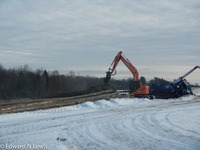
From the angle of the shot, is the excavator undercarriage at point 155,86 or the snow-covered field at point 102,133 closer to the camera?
the snow-covered field at point 102,133

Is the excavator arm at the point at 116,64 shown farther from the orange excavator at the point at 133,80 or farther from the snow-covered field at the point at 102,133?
the snow-covered field at the point at 102,133

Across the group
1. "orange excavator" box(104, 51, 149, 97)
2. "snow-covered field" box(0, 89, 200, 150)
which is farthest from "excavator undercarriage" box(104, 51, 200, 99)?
"snow-covered field" box(0, 89, 200, 150)

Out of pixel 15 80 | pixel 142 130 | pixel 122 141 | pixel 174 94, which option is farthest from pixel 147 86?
pixel 15 80

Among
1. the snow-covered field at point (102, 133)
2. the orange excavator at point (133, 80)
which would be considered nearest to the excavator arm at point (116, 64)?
the orange excavator at point (133, 80)

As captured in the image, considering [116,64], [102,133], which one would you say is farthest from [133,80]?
[102,133]

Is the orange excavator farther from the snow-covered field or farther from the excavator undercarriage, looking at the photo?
the snow-covered field

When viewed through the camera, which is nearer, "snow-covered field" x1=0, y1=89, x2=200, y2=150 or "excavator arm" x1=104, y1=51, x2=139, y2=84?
"snow-covered field" x1=0, y1=89, x2=200, y2=150

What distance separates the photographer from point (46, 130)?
1263 cm

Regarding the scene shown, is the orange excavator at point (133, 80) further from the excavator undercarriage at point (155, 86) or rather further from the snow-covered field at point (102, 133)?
the snow-covered field at point (102, 133)

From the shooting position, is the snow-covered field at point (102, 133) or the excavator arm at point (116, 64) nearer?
the snow-covered field at point (102, 133)

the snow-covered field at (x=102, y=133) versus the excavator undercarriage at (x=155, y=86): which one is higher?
the excavator undercarriage at (x=155, y=86)

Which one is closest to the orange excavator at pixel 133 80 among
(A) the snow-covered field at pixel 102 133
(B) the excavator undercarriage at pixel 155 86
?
(B) the excavator undercarriage at pixel 155 86

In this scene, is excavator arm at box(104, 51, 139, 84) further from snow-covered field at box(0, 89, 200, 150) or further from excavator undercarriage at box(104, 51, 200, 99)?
snow-covered field at box(0, 89, 200, 150)

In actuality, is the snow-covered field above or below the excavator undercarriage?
below
